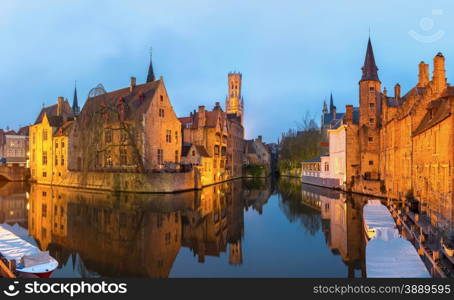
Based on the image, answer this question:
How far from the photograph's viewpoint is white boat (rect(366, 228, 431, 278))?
991 cm

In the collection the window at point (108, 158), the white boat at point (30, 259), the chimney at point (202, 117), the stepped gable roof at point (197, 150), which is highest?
the chimney at point (202, 117)

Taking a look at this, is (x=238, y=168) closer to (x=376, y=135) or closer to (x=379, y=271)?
(x=376, y=135)

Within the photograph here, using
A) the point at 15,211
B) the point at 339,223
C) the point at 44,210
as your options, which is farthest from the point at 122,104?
the point at 339,223

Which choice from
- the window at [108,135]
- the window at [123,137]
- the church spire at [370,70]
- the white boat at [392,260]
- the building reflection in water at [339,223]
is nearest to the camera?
the white boat at [392,260]

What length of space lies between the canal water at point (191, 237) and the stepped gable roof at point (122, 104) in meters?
10.1

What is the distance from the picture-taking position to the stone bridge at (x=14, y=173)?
61312 mm

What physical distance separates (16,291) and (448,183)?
58.9 ft

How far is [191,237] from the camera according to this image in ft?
60.9

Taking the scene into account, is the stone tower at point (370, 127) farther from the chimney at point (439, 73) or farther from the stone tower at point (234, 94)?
the stone tower at point (234, 94)

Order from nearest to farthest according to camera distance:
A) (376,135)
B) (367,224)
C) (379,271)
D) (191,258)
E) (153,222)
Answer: (379,271)
(191,258)
(367,224)
(153,222)
(376,135)

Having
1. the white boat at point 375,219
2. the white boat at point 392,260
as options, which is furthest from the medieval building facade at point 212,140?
the white boat at point 392,260

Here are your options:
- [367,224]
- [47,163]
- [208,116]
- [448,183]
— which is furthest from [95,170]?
[448,183]

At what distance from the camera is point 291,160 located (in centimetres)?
8650

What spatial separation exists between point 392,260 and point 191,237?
1059cm
